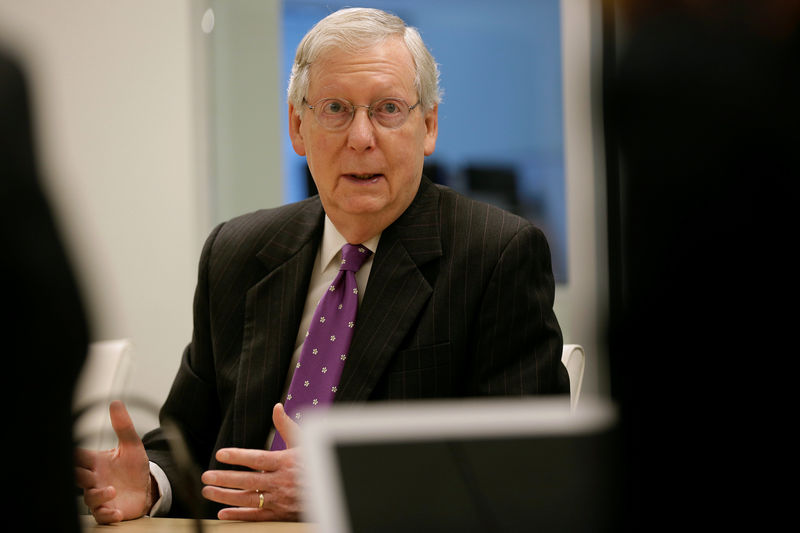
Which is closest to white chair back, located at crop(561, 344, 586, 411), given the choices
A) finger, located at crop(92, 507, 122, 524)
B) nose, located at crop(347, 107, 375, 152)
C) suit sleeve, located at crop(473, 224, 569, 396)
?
suit sleeve, located at crop(473, 224, 569, 396)

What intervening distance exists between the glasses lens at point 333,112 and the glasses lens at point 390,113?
0.18 feet

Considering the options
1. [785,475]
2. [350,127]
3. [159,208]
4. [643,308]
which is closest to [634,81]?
[643,308]

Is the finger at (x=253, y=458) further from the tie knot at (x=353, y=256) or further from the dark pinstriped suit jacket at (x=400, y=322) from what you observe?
the tie knot at (x=353, y=256)

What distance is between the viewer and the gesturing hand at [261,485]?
121 centimetres

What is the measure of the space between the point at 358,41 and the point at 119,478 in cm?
90

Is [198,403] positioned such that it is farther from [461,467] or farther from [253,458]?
[461,467]

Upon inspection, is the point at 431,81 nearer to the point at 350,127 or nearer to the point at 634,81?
the point at 350,127

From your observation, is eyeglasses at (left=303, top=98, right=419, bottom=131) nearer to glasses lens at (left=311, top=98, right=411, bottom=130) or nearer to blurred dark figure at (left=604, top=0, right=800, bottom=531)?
glasses lens at (left=311, top=98, right=411, bottom=130)

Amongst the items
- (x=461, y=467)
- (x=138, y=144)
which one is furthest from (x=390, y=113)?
(x=138, y=144)

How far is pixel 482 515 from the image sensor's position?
64 cm

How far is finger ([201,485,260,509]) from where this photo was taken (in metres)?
1.22

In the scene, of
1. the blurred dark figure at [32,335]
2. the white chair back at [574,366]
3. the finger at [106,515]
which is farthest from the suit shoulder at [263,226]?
the blurred dark figure at [32,335]

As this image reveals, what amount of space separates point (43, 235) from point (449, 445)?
33 centimetres

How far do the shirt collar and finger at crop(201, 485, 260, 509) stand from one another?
1.97 feet
